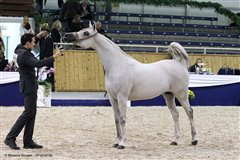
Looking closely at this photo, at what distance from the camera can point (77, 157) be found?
7.30 meters

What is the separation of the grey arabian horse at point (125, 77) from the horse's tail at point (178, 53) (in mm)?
18

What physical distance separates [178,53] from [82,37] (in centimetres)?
178

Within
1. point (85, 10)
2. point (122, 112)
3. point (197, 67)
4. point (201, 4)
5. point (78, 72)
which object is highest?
point (201, 4)

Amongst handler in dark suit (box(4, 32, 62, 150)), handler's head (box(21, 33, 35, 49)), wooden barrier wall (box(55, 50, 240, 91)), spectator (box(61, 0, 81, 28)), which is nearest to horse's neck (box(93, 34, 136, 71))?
handler in dark suit (box(4, 32, 62, 150))

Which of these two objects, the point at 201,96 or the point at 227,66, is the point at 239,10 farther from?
the point at 201,96

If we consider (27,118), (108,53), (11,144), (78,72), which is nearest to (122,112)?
(108,53)

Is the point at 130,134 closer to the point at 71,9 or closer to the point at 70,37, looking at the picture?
the point at 70,37

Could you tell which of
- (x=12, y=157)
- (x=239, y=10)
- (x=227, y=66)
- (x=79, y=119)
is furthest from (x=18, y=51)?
(x=239, y=10)

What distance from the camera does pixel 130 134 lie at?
10.2 meters

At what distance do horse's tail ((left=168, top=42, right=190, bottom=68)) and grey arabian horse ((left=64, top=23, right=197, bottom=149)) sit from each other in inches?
0.7

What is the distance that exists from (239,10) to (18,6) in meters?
12.3

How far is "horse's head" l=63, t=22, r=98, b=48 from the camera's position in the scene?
27.1 ft

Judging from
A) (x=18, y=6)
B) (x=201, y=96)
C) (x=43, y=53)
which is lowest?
(x=201, y=96)

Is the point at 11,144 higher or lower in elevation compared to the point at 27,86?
lower
